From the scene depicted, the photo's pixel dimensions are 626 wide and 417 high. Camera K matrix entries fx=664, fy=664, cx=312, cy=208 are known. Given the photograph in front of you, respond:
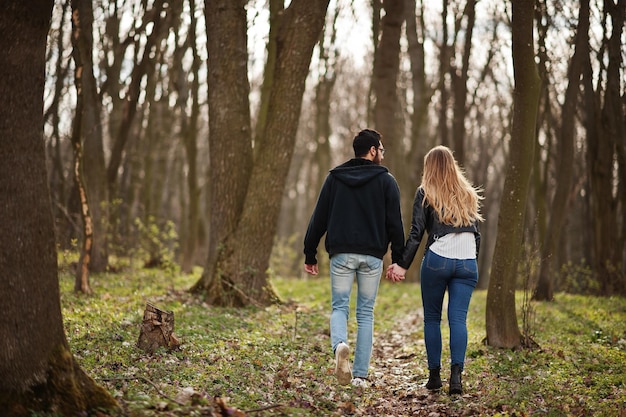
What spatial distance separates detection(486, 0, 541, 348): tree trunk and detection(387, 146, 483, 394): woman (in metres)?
1.99

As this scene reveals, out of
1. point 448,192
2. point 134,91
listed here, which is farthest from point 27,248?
point 134,91

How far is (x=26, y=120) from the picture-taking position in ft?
15.0

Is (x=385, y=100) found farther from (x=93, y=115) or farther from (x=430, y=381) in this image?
(x=430, y=381)

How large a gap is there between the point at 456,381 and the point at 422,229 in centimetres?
151

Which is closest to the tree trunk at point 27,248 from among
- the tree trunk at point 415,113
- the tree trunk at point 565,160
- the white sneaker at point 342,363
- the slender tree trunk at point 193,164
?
the white sneaker at point 342,363

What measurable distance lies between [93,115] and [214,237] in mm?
4428

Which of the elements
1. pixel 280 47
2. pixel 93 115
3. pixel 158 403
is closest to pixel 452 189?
pixel 158 403

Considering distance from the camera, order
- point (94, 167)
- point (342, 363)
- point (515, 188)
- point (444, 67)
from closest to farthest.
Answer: point (342, 363) < point (515, 188) < point (94, 167) < point (444, 67)

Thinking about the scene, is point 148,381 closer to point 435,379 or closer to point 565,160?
point 435,379

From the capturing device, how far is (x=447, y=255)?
641 cm

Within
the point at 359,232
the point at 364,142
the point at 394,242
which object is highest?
the point at 364,142

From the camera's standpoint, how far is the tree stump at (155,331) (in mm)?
7035

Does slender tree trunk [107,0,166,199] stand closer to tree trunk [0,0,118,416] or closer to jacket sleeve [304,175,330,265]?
jacket sleeve [304,175,330,265]

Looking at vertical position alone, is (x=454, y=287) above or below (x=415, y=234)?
below
